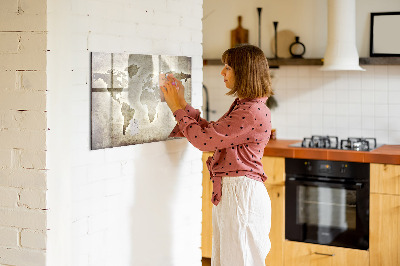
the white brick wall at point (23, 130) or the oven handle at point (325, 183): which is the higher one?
the white brick wall at point (23, 130)

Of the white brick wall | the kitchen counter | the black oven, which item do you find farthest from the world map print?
the black oven

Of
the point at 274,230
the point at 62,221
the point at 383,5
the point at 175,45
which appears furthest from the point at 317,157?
the point at 62,221

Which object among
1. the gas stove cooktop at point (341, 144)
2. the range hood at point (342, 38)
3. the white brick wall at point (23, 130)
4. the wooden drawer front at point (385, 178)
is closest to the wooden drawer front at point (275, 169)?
the gas stove cooktop at point (341, 144)

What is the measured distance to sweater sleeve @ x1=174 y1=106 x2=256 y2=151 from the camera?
9.14 ft

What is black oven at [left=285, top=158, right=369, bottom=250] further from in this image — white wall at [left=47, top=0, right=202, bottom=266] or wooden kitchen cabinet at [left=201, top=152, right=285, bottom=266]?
white wall at [left=47, top=0, right=202, bottom=266]

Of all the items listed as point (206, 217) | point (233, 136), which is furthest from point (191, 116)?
point (206, 217)

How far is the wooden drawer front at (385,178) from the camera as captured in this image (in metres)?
4.10

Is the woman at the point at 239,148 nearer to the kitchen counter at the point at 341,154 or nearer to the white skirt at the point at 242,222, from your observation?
the white skirt at the point at 242,222

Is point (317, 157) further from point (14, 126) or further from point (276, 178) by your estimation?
point (14, 126)

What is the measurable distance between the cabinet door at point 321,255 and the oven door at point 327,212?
39 mm

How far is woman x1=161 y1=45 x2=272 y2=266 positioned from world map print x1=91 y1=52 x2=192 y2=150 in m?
0.11

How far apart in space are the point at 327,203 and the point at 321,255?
0.38 meters

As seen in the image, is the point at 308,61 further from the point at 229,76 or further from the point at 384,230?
the point at 229,76

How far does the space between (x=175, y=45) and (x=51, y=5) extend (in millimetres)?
904
